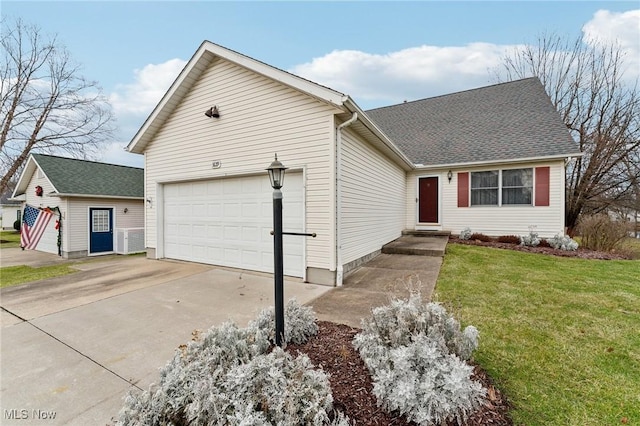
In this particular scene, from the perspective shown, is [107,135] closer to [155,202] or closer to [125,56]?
[125,56]

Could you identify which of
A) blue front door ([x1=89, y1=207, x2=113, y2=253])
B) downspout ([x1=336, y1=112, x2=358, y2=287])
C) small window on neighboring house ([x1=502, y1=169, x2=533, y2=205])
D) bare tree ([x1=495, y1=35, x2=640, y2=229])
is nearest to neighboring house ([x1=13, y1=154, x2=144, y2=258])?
blue front door ([x1=89, y1=207, x2=113, y2=253])

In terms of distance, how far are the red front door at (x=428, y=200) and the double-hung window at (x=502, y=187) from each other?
1289 mm

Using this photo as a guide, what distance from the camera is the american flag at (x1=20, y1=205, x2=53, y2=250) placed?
1180 cm

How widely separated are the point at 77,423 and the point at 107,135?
64.5 ft

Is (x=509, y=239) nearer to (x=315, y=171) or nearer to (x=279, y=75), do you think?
(x=315, y=171)

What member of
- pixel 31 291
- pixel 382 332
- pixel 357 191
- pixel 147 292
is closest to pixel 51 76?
pixel 31 291

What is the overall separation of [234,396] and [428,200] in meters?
10.6

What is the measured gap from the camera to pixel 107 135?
17.2 metres

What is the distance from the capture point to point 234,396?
1.86m

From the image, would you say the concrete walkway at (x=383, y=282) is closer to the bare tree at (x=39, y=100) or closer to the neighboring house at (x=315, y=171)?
the neighboring house at (x=315, y=171)

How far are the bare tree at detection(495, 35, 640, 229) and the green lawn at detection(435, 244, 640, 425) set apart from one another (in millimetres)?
11417

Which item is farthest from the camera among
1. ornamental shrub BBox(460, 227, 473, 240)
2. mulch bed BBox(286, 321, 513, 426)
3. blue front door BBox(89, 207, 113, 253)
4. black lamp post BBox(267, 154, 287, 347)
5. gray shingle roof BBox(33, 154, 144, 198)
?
blue front door BBox(89, 207, 113, 253)

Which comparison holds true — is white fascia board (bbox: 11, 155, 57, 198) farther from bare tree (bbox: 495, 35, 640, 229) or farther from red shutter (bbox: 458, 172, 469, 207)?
bare tree (bbox: 495, 35, 640, 229)

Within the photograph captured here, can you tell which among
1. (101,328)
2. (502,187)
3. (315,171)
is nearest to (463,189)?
(502,187)
